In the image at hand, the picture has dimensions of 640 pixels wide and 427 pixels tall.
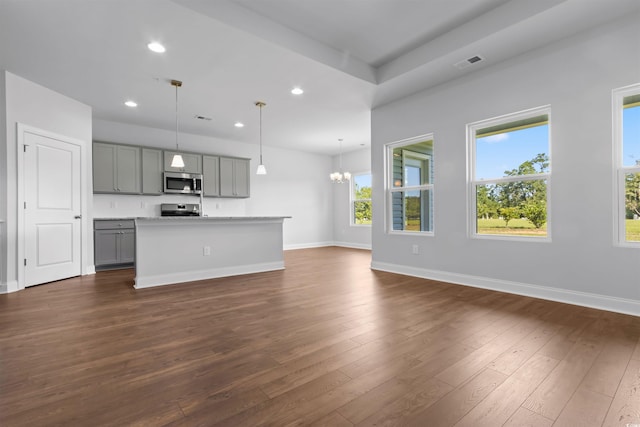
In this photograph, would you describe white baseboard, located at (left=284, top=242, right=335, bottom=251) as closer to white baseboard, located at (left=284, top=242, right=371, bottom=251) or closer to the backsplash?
white baseboard, located at (left=284, top=242, right=371, bottom=251)

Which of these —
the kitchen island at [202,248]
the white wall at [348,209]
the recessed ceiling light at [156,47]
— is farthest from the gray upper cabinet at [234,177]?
the recessed ceiling light at [156,47]

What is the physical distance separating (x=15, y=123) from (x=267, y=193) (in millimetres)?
5062

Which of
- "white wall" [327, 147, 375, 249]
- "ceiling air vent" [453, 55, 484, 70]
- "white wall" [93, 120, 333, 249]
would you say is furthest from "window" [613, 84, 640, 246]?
"white wall" [93, 120, 333, 249]

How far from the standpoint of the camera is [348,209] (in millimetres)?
8992

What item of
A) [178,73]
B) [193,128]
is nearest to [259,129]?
[193,128]

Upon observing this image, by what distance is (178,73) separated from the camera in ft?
13.1

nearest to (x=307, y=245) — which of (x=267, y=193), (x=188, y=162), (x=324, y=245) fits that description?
(x=324, y=245)

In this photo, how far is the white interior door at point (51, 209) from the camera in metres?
4.12

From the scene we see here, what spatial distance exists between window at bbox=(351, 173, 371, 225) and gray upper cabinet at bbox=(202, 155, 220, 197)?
389 centimetres

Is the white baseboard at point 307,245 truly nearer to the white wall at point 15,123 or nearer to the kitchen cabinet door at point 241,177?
the kitchen cabinet door at point 241,177

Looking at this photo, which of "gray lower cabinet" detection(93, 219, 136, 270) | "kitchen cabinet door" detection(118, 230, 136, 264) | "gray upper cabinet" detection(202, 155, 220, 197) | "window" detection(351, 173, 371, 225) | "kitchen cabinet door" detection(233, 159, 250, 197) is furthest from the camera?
"window" detection(351, 173, 371, 225)

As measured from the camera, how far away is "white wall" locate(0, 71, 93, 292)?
3828mm

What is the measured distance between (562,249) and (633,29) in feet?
7.06

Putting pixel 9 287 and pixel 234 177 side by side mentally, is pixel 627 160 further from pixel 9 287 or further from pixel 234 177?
pixel 9 287
